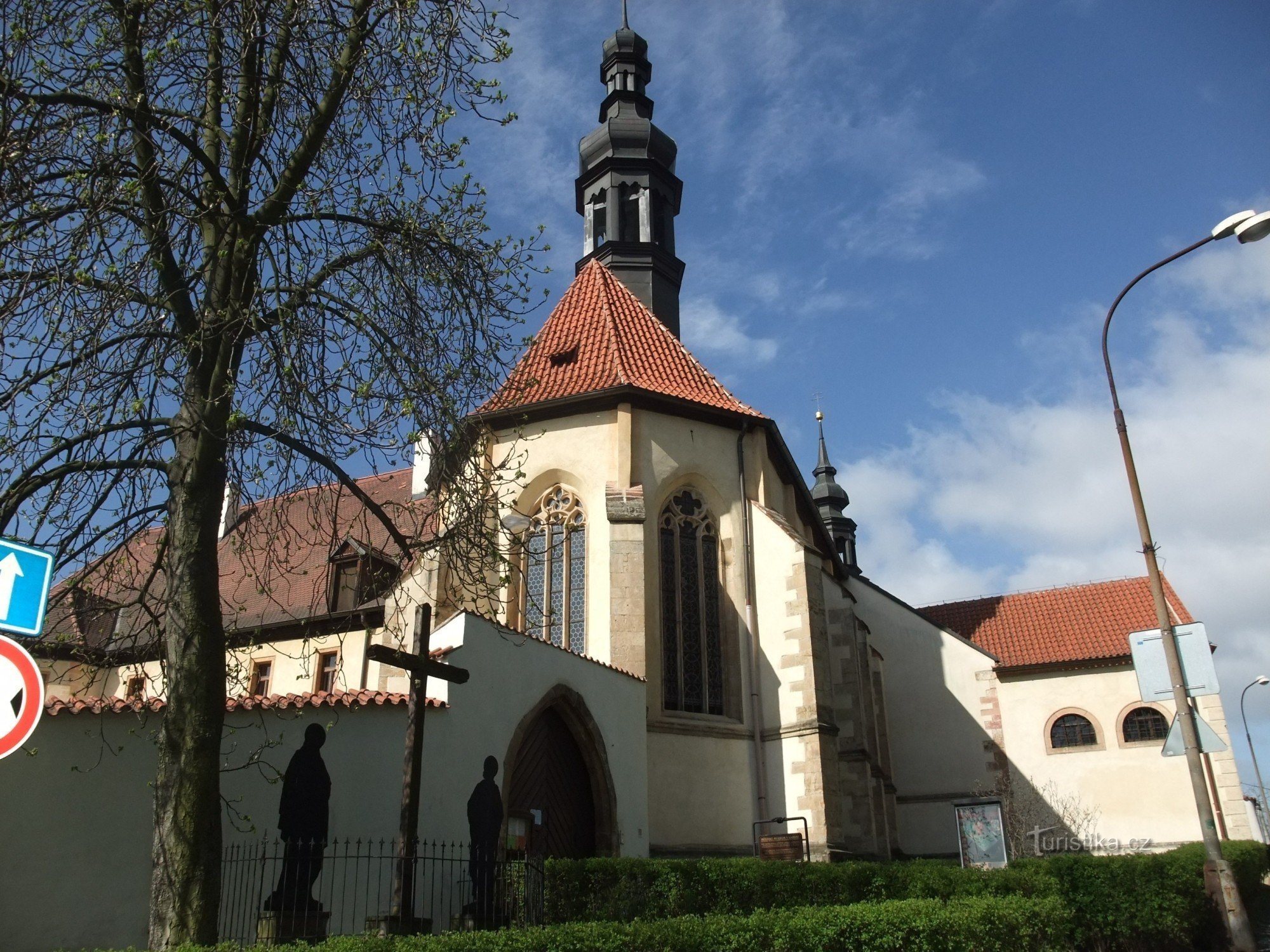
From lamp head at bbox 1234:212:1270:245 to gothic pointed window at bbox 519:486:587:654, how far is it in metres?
10.3

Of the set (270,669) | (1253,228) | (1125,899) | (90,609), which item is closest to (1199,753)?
(1125,899)

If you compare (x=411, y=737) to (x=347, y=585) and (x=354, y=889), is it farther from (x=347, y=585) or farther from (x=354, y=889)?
(x=347, y=585)

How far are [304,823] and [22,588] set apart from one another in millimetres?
6509

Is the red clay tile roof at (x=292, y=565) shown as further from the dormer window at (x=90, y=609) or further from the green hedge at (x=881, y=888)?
the green hedge at (x=881, y=888)

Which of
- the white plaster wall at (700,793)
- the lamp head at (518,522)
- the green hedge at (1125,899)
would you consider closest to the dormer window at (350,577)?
the lamp head at (518,522)

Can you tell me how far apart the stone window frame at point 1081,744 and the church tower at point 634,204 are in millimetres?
13714

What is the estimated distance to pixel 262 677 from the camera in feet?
66.9

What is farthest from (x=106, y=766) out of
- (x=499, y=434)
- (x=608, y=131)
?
(x=608, y=131)

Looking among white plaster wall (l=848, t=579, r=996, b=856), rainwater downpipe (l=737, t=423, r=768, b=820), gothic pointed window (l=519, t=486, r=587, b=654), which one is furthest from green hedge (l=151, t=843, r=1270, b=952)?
white plaster wall (l=848, t=579, r=996, b=856)

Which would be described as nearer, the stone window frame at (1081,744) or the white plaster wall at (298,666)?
the white plaster wall at (298,666)

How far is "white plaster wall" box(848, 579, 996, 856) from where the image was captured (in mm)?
27109

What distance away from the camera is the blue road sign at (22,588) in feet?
14.1

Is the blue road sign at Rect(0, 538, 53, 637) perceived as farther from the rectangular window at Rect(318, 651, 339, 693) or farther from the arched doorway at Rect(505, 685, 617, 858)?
the rectangular window at Rect(318, 651, 339, 693)

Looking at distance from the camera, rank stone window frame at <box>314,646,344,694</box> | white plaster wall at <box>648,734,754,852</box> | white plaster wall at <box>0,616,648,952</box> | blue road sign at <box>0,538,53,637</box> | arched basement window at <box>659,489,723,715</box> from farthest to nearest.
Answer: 1. stone window frame at <box>314,646,344,694</box>
2. arched basement window at <box>659,489,723,715</box>
3. white plaster wall at <box>648,734,754,852</box>
4. white plaster wall at <box>0,616,648,952</box>
5. blue road sign at <box>0,538,53,637</box>
